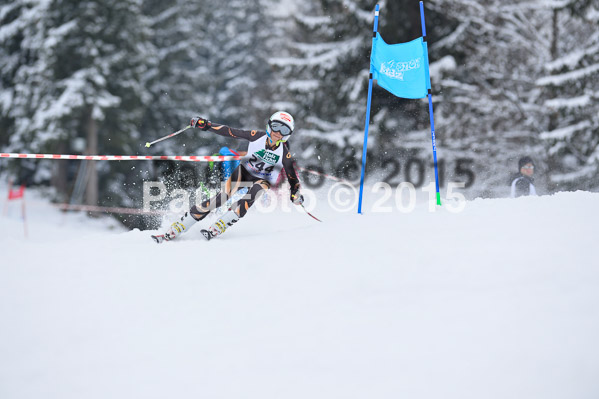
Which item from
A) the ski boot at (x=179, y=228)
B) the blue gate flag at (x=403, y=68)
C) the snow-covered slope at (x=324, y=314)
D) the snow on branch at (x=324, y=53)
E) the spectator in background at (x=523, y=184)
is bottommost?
the snow-covered slope at (x=324, y=314)

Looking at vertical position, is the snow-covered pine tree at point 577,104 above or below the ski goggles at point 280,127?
above

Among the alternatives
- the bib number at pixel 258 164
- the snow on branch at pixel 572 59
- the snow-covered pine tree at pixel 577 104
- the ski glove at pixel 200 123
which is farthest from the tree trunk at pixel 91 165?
the snow on branch at pixel 572 59

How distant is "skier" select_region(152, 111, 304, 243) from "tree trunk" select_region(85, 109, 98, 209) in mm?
13645

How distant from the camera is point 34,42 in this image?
1814 centimetres

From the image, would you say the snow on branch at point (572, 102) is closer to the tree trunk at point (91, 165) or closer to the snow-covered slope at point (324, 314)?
the snow-covered slope at point (324, 314)

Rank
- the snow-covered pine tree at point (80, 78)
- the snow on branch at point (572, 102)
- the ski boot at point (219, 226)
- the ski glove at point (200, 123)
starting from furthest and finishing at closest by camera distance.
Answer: the snow-covered pine tree at point (80, 78)
the snow on branch at point (572, 102)
the ski glove at point (200, 123)
the ski boot at point (219, 226)

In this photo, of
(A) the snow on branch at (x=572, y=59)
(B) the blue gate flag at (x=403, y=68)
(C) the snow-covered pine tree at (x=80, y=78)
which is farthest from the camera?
(C) the snow-covered pine tree at (x=80, y=78)

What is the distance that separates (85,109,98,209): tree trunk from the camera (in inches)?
723

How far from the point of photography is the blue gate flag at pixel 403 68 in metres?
Result: 6.97

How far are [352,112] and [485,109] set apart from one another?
405 cm

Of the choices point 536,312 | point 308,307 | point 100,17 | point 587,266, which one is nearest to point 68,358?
point 308,307

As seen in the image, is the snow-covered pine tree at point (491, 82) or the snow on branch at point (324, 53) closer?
the snow-covered pine tree at point (491, 82)

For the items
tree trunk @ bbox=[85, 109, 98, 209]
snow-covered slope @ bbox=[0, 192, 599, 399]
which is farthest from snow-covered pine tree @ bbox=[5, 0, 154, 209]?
snow-covered slope @ bbox=[0, 192, 599, 399]

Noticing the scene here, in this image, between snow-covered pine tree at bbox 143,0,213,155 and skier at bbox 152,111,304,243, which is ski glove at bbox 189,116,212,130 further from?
snow-covered pine tree at bbox 143,0,213,155
